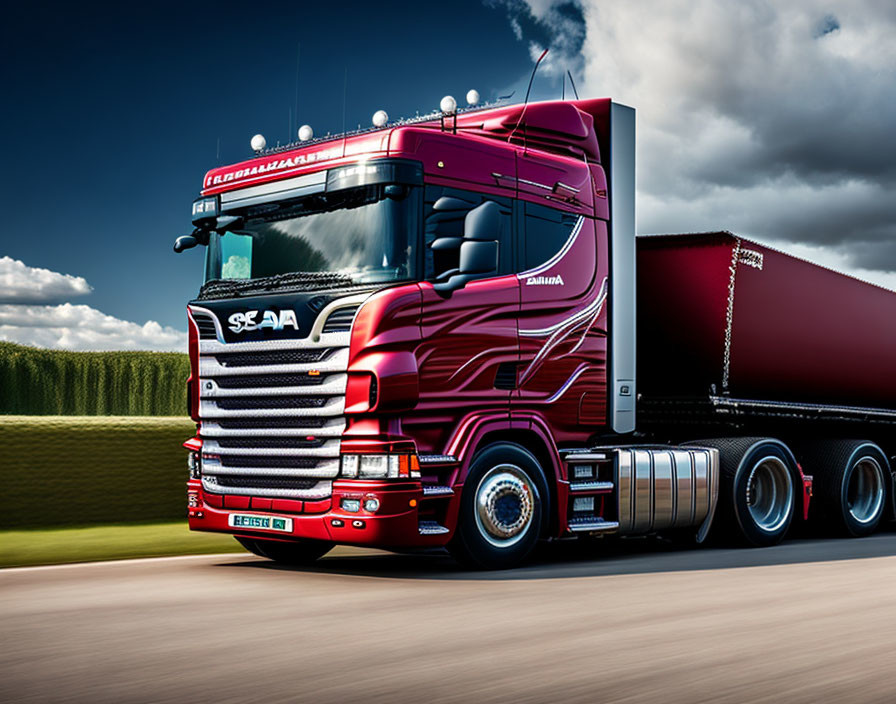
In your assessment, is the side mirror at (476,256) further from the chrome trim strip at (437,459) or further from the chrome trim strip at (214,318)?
the chrome trim strip at (214,318)

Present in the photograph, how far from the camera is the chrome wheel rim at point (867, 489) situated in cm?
1396

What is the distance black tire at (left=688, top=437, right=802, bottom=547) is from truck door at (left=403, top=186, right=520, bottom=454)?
345cm

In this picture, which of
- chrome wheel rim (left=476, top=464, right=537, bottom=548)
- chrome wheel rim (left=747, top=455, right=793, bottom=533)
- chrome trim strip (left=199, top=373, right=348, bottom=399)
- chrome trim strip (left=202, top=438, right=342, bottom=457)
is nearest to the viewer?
chrome trim strip (left=199, top=373, right=348, bottom=399)

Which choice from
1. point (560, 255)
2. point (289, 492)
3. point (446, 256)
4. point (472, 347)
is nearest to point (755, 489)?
point (560, 255)

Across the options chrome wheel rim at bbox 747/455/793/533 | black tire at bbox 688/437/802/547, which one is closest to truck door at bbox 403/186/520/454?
black tire at bbox 688/437/802/547

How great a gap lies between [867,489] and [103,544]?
926 centimetres

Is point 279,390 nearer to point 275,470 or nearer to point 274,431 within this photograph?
point 274,431

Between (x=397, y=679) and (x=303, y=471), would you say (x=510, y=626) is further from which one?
(x=303, y=471)

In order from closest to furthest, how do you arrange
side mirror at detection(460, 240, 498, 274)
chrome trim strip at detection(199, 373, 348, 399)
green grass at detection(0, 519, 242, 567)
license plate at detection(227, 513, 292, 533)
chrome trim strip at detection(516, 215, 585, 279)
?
chrome trim strip at detection(199, 373, 348, 399)
side mirror at detection(460, 240, 498, 274)
license plate at detection(227, 513, 292, 533)
chrome trim strip at detection(516, 215, 585, 279)
green grass at detection(0, 519, 242, 567)

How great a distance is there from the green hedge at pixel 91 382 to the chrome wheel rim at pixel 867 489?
30.4 meters

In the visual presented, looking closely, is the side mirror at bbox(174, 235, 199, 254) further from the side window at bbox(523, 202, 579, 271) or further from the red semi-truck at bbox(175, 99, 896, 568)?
the side window at bbox(523, 202, 579, 271)

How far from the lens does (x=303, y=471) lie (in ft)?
29.6

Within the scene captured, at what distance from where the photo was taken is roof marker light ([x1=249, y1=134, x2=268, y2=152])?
1103 centimetres


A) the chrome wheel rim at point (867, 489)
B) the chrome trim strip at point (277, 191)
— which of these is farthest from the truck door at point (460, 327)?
the chrome wheel rim at point (867, 489)
